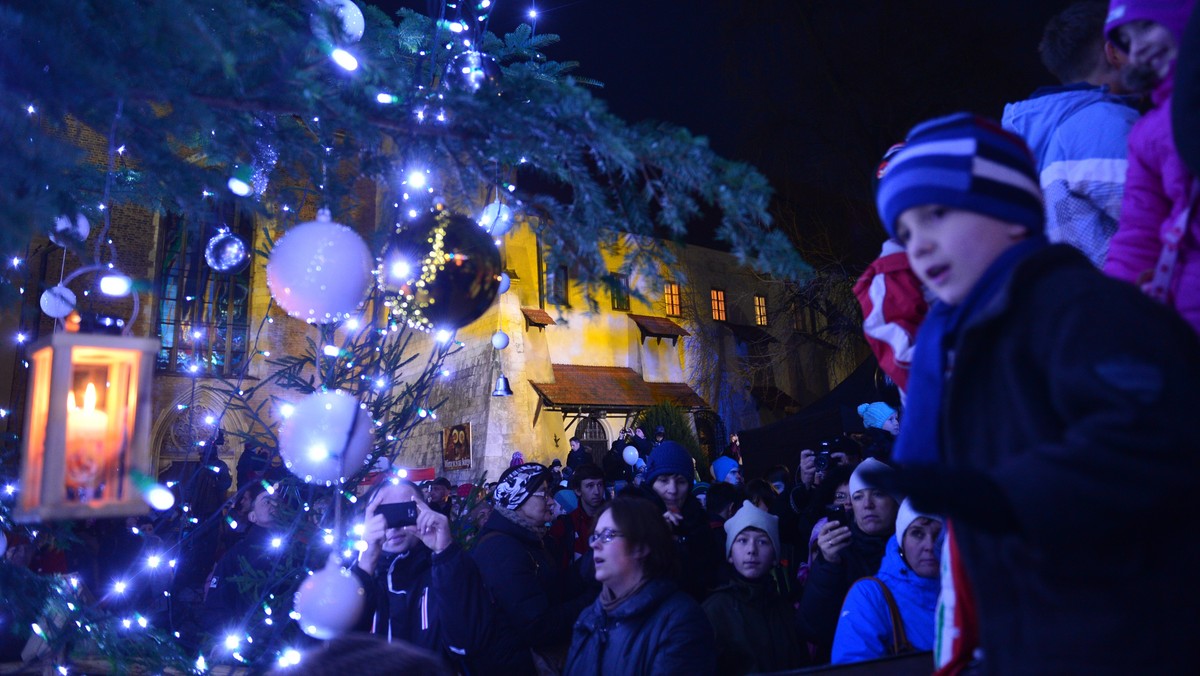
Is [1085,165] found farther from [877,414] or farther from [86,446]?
[877,414]

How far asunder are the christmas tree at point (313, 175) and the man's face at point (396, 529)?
194mm

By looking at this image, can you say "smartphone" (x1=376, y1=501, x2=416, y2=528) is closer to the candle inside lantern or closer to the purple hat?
the candle inside lantern

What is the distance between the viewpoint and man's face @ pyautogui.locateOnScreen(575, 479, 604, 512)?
23.0 ft

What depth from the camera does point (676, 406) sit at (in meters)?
21.9

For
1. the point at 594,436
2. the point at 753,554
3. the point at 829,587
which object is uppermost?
the point at 594,436

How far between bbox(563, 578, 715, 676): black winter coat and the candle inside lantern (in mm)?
2109

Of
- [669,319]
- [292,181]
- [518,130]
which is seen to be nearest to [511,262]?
[669,319]

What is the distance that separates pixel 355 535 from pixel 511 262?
64.4 ft

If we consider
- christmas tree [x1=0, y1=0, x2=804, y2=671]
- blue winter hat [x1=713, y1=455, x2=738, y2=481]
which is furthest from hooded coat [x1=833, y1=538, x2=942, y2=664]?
blue winter hat [x1=713, y1=455, x2=738, y2=481]

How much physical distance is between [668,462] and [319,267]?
133 inches

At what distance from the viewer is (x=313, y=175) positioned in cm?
291

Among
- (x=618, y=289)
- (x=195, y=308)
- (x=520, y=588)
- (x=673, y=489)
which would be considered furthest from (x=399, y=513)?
(x=195, y=308)

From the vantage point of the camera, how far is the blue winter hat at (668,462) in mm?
5547

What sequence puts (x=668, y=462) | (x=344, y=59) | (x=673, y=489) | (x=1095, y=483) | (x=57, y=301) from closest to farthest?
(x=1095, y=483) → (x=344, y=59) → (x=57, y=301) → (x=673, y=489) → (x=668, y=462)
